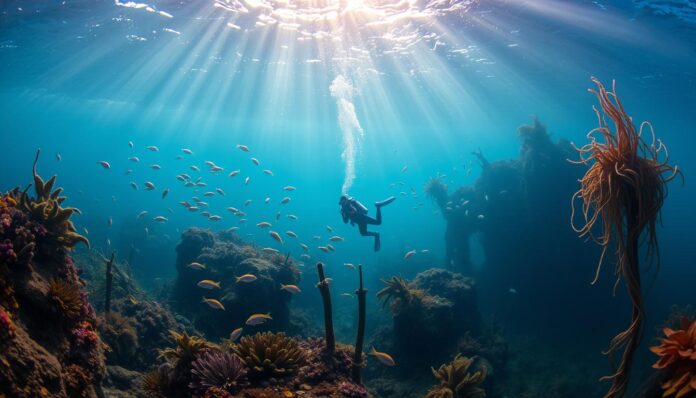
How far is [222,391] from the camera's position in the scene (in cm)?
443

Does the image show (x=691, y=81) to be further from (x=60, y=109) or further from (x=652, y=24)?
(x=60, y=109)

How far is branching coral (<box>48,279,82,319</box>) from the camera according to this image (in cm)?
462

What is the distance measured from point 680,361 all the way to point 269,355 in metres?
4.97

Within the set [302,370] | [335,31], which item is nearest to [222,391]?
[302,370]

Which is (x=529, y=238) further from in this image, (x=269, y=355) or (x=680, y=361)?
(x=269, y=355)

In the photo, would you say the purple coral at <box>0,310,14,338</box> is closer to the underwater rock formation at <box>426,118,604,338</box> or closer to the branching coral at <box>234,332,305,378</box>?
the branching coral at <box>234,332,305,378</box>

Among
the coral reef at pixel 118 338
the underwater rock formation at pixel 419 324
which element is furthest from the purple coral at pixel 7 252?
the underwater rock formation at pixel 419 324

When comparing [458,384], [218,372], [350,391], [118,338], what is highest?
[218,372]

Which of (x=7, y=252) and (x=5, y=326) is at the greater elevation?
(x=7, y=252)

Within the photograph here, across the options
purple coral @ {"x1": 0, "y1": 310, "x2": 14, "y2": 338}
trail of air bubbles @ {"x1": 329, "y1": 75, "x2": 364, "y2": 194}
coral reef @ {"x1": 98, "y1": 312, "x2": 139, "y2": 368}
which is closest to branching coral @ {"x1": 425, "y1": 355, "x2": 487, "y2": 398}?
purple coral @ {"x1": 0, "y1": 310, "x2": 14, "y2": 338}

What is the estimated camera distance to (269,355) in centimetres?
522

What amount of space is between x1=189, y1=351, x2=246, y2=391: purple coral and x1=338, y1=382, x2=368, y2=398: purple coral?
4.90 ft

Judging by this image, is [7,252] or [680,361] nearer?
[680,361]

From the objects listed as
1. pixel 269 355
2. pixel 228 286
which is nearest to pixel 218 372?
pixel 269 355
